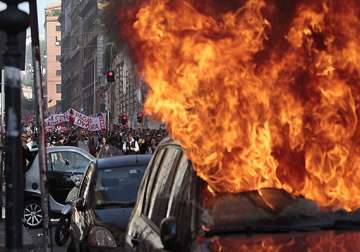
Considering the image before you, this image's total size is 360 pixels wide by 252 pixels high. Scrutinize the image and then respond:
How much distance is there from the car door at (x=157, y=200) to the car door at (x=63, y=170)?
1113 centimetres

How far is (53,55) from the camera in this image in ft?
623

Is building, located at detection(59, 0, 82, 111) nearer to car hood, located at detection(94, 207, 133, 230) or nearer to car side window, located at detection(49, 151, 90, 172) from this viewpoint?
car side window, located at detection(49, 151, 90, 172)

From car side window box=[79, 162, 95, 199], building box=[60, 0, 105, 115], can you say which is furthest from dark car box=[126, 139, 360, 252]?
building box=[60, 0, 105, 115]

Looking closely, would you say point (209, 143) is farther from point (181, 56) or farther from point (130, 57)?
point (130, 57)

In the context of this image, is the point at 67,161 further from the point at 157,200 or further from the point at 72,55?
the point at 72,55

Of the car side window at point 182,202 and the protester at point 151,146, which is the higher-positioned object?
the car side window at point 182,202

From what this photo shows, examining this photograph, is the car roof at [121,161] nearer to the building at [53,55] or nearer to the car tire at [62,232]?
the car tire at [62,232]

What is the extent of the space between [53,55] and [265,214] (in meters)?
187

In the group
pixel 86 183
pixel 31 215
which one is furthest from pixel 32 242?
pixel 86 183

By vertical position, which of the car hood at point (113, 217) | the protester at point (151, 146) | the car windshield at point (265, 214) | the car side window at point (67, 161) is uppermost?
the car windshield at point (265, 214)

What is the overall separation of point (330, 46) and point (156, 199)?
68.2 inches

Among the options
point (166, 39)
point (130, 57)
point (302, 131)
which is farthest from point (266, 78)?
point (130, 57)

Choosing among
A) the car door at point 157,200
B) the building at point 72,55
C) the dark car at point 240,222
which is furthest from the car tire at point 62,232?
the building at point 72,55

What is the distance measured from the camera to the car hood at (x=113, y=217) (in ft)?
32.5
